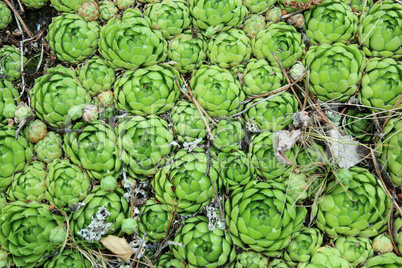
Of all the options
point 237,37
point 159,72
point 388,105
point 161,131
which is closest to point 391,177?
point 388,105

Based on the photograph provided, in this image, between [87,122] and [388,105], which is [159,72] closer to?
[87,122]

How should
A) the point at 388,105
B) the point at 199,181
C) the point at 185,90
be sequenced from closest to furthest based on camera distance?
the point at 199,181
the point at 388,105
the point at 185,90

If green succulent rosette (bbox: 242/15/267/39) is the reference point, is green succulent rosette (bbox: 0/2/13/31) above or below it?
above

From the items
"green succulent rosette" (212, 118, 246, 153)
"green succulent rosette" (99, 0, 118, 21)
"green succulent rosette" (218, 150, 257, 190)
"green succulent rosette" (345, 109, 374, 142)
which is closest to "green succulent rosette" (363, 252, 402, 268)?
"green succulent rosette" (345, 109, 374, 142)

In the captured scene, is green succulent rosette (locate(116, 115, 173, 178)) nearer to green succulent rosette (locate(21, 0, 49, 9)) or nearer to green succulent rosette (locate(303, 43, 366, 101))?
green succulent rosette (locate(303, 43, 366, 101))

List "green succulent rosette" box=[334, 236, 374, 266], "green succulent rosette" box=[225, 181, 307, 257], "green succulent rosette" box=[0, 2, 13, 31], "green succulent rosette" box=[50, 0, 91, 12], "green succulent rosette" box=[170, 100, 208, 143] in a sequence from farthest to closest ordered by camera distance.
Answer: "green succulent rosette" box=[0, 2, 13, 31]
"green succulent rosette" box=[50, 0, 91, 12]
"green succulent rosette" box=[170, 100, 208, 143]
"green succulent rosette" box=[334, 236, 374, 266]
"green succulent rosette" box=[225, 181, 307, 257]

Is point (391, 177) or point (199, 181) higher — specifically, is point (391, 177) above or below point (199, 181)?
below

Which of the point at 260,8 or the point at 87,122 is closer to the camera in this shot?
the point at 87,122
